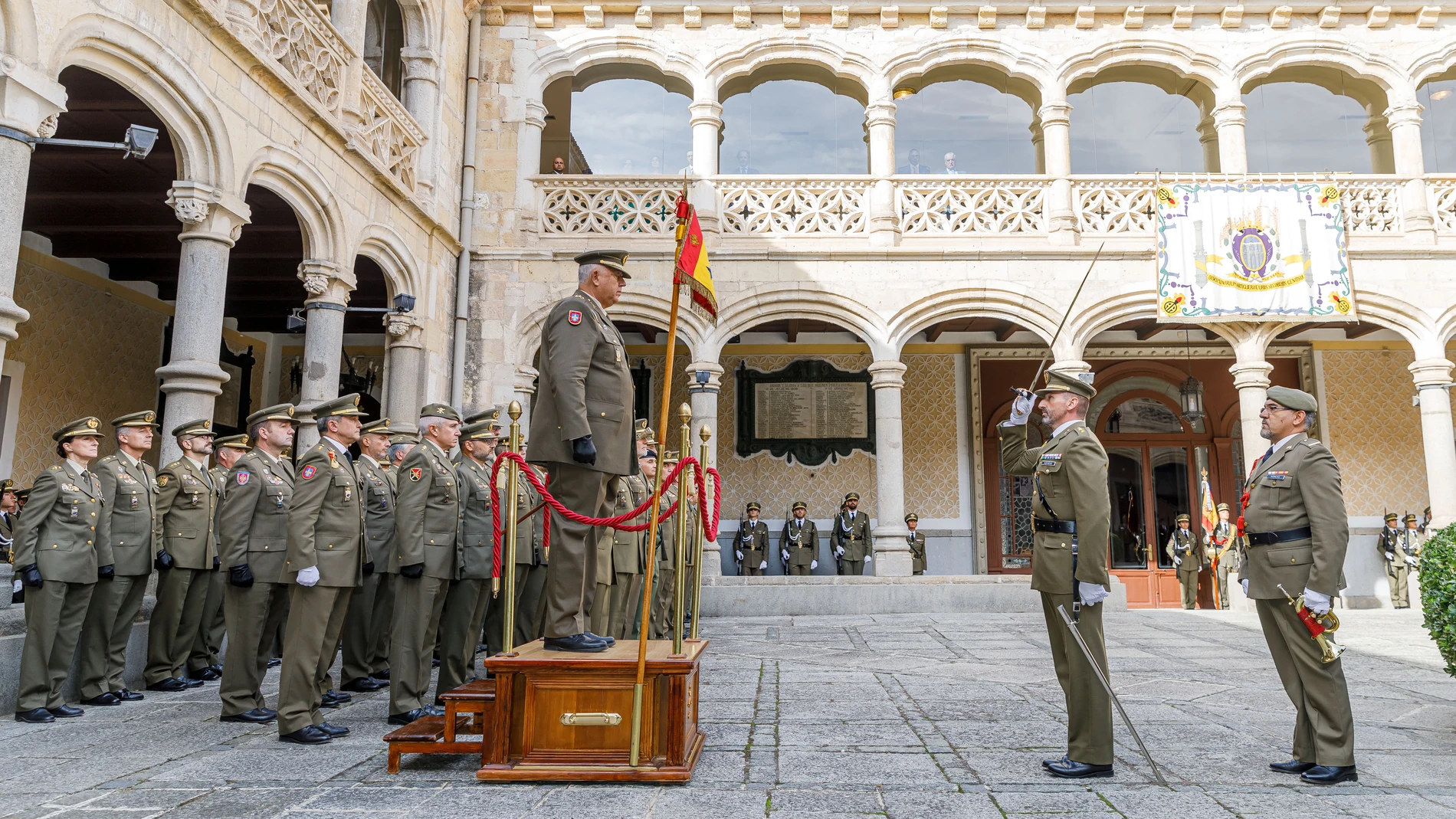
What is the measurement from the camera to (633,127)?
1193 cm

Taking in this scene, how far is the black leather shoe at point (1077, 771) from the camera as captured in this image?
3285 millimetres

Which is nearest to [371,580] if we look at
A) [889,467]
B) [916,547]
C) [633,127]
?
[889,467]

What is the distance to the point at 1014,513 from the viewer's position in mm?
13688

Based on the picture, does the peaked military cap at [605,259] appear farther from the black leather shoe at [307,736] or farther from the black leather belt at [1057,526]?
the black leather shoe at [307,736]

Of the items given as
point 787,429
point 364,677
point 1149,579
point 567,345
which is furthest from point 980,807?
point 1149,579

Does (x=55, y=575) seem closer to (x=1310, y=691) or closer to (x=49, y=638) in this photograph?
(x=49, y=638)

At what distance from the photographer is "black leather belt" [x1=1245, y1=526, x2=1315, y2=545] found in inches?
138

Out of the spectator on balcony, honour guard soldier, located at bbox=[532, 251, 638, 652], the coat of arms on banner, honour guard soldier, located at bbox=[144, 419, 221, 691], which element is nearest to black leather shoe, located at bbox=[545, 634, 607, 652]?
honour guard soldier, located at bbox=[532, 251, 638, 652]

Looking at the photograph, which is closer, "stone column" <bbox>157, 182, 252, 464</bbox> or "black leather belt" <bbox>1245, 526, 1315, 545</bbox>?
"black leather belt" <bbox>1245, 526, 1315, 545</bbox>

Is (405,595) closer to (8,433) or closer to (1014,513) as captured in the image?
(8,433)

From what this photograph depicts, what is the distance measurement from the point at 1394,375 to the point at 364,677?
48.3ft

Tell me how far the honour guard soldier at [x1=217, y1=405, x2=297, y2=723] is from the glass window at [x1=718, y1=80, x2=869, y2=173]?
7886mm

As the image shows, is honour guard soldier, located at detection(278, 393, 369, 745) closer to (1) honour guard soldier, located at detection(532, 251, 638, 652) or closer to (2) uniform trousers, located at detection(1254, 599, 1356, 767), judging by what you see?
(1) honour guard soldier, located at detection(532, 251, 638, 652)

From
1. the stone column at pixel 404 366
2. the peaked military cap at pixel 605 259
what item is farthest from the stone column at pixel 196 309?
the peaked military cap at pixel 605 259
